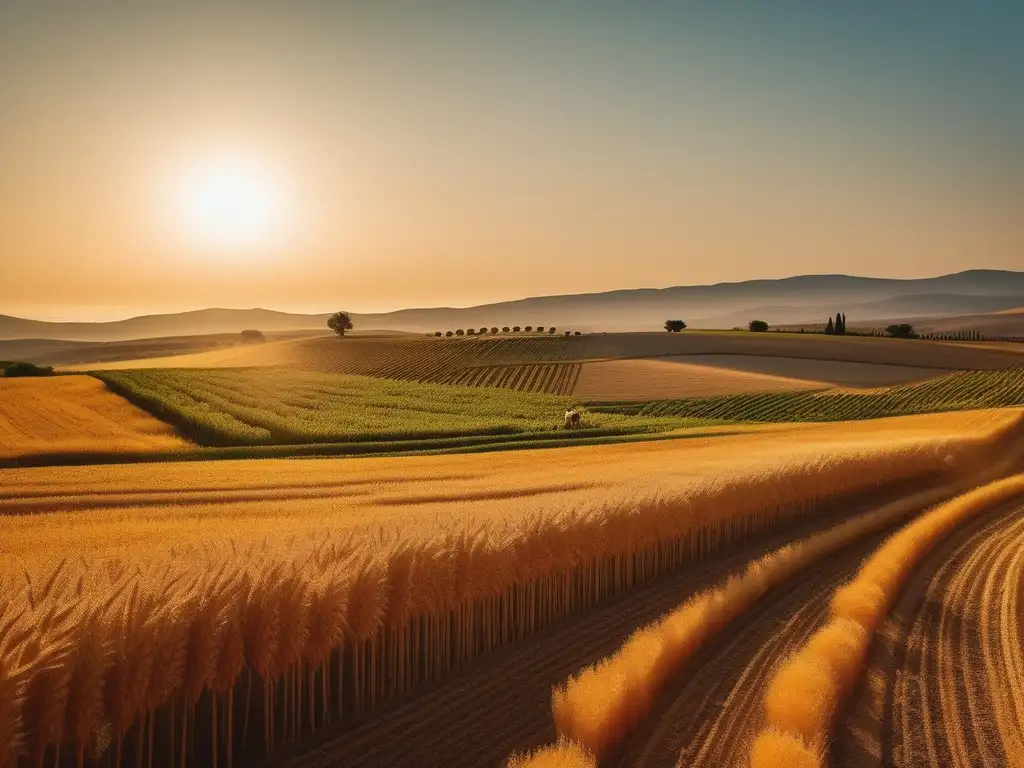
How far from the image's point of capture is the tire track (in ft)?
25.0

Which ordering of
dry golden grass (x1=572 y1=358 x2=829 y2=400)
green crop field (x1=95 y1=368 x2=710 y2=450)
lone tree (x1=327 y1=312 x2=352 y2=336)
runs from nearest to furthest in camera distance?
1. green crop field (x1=95 y1=368 x2=710 y2=450)
2. dry golden grass (x1=572 y1=358 x2=829 y2=400)
3. lone tree (x1=327 y1=312 x2=352 y2=336)

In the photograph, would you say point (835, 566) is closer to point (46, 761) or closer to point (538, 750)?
point (538, 750)

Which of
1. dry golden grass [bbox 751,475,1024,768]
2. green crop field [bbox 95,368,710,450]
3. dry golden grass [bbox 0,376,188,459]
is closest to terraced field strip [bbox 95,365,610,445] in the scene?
green crop field [bbox 95,368,710,450]

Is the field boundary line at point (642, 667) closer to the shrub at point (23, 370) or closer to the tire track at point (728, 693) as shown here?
the tire track at point (728, 693)

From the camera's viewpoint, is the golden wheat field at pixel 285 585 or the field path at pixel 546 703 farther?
the field path at pixel 546 703

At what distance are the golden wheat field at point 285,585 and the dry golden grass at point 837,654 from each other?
3.31 m

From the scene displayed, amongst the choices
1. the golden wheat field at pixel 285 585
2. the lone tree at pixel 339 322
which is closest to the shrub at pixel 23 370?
the golden wheat field at pixel 285 585

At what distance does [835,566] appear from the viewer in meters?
14.4

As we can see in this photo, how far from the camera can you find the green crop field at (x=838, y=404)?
56.0 meters

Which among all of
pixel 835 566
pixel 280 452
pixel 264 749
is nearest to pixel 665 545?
pixel 835 566

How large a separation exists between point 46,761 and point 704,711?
20.9ft

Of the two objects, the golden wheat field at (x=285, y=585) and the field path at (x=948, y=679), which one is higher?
the golden wheat field at (x=285, y=585)

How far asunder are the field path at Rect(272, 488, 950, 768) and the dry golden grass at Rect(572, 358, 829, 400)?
180 ft

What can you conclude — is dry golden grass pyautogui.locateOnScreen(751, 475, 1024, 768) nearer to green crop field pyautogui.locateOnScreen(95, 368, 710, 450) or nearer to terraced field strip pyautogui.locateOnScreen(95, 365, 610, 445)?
green crop field pyautogui.locateOnScreen(95, 368, 710, 450)
